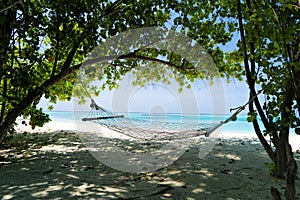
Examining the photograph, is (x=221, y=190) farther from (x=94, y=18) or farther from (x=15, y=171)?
(x=94, y=18)

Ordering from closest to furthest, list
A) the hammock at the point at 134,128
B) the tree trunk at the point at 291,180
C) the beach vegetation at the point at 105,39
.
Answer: the tree trunk at the point at 291,180 < the beach vegetation at the point at 105,39 < the hammock at the point at 134,128

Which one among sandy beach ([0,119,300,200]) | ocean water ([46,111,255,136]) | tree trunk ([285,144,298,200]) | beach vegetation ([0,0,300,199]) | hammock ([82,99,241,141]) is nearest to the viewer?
tree trunk ([285,144,298,200])

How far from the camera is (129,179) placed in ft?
7.23

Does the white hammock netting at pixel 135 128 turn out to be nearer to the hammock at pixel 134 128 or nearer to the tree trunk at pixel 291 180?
the hammock at pixel 134 128

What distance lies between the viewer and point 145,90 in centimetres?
479

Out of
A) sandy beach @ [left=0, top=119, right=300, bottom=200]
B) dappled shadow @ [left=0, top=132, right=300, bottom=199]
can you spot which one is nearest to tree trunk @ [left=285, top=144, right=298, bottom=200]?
sandy beach @ [left=0, top=119, right=300, bottom=200]

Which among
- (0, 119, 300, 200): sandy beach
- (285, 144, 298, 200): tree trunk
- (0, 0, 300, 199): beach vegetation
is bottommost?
(0, 119, 300, 200): sandy beach

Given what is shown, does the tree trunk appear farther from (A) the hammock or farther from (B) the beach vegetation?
(A) the hammock

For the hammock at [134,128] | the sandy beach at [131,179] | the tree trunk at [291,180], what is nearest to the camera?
the tree trunk at [291,180]

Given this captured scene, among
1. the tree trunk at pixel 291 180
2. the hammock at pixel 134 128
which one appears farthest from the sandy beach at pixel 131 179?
the tree trunk at pixel 291 180

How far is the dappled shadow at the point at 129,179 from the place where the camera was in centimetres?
183

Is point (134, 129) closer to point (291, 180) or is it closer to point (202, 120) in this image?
point (291, 180)

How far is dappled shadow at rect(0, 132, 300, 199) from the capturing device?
6.00 ft

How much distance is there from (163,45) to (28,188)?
8.73ft
